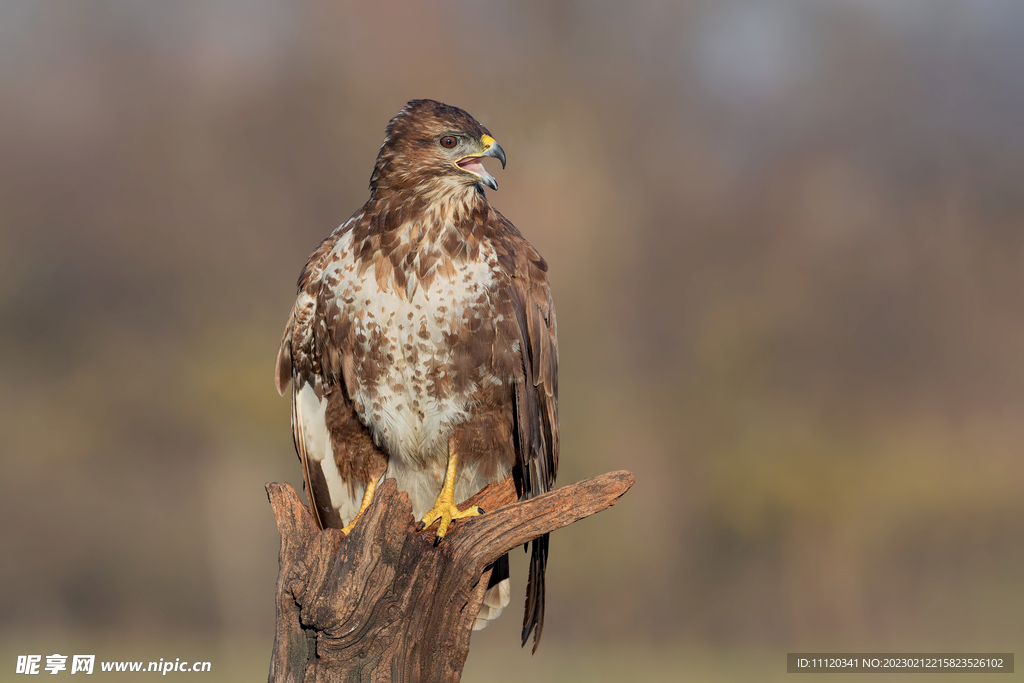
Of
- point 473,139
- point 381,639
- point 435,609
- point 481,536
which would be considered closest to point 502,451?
point 481,536

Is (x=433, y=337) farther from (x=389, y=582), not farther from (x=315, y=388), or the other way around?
(x=389, y=582)

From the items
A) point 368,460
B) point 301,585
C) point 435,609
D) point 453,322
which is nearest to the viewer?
point 301,585

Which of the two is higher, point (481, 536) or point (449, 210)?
point (449, 210)

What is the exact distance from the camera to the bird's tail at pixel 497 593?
13.4ft

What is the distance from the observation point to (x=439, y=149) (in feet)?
12.0

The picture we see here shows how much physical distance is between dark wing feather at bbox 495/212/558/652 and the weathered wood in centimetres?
54

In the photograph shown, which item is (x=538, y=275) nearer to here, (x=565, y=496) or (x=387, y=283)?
(x=387, y=283)

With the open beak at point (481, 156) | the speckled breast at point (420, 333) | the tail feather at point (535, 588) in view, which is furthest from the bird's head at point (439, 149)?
the tail feather at point (535, 588)

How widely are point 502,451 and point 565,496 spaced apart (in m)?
0.65

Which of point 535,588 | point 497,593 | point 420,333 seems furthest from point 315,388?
point 535,588

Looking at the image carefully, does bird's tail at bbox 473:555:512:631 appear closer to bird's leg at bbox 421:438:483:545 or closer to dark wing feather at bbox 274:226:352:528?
bird's leg at bbox 421:438:483:545

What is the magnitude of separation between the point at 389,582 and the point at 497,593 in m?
1.10

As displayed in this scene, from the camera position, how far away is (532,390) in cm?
388

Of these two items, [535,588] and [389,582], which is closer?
[389,582]
